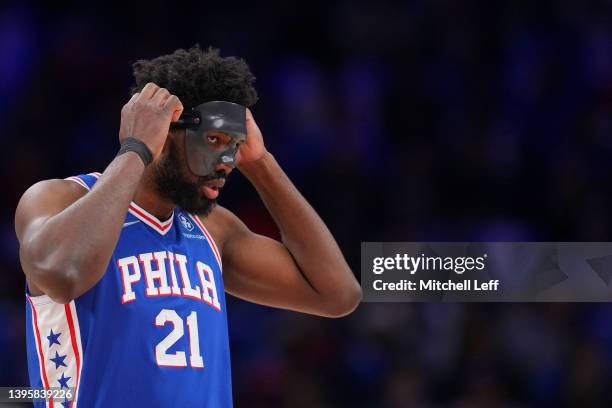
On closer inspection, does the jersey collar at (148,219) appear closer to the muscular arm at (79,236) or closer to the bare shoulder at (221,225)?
the bare shoulder at (221,225)

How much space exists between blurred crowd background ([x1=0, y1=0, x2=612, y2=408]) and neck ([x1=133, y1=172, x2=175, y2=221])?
2733 mm

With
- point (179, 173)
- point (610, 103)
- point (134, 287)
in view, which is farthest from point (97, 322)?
point (610, 103)

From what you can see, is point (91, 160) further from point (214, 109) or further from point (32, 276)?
point (32, 276)

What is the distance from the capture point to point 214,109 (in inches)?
123

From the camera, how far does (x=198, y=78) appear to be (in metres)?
3.20

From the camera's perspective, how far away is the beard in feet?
10.2

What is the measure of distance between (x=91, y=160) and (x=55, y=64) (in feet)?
2.59

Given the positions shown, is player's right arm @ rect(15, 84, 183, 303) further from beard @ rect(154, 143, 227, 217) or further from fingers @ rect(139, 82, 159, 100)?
beard @ rect(154, 143, 227, 217)

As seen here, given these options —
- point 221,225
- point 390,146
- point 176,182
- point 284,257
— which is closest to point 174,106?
point 176,182

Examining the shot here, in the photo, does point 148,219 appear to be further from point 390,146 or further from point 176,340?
point 390,146

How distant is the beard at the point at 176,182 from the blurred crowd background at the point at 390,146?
278cm

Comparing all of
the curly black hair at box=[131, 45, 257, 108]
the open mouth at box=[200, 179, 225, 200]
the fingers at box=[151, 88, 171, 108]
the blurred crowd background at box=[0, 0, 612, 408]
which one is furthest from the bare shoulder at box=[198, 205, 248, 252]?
the blurred crowd background at box=[0, 0, 612, 408]

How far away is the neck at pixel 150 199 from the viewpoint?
3141 millimetres

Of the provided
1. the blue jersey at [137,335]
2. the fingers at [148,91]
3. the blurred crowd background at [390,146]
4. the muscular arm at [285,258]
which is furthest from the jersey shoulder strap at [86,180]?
the blurred crowd background at [390,146]
